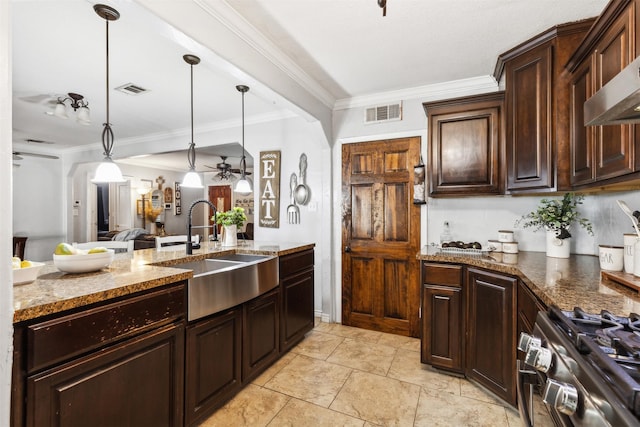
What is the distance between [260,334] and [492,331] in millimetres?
1624

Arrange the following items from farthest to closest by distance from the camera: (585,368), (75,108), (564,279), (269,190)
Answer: (269,190) → (75,108) → (564,279) → (585,368)

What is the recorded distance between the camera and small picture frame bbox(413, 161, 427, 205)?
302 centimetres

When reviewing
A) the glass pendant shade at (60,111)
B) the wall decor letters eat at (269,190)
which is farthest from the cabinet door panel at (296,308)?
the glass pendant shade at (60,111)

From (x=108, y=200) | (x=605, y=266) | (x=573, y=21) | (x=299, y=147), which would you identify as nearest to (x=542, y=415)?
(x=605, y=266)

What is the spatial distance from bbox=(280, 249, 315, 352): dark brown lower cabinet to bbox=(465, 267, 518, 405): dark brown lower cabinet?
1423 mm

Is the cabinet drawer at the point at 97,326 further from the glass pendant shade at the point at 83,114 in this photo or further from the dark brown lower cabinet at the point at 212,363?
the glass pendant shade at the point at 83,114

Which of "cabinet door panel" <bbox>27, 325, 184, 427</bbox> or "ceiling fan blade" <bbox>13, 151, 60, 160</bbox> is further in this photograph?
"ceiling fan blade" <bbox>13, 151, 60, 160</bbox>

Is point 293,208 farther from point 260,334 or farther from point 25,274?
point 25,274

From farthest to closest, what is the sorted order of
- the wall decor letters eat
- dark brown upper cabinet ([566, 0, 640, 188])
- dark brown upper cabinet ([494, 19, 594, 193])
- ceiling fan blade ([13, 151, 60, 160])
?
ceiling fan blade ([13, 151, 60, 160]) < the wall decor letters eat < dark brown upper cabinet ([494, 19, 594, 193]) < dark brown upper cabinet ([566, 0, 640, 188])

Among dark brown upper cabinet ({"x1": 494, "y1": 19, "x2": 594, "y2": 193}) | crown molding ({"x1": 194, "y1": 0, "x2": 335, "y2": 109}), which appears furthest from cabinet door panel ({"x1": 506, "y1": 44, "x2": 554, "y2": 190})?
crown molding ({"x1": 194, "y1": 0, "x2": 335, "y2": 109})

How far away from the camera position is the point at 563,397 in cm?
73

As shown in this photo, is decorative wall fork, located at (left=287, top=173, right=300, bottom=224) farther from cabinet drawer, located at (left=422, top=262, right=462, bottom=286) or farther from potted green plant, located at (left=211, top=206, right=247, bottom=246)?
cabinet drawer, located at (left=422, top=262, right=462, bottom=286)

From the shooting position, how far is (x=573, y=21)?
203 centimetres

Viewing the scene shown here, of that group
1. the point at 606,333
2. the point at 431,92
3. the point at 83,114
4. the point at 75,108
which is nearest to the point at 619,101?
the point at 606,333
